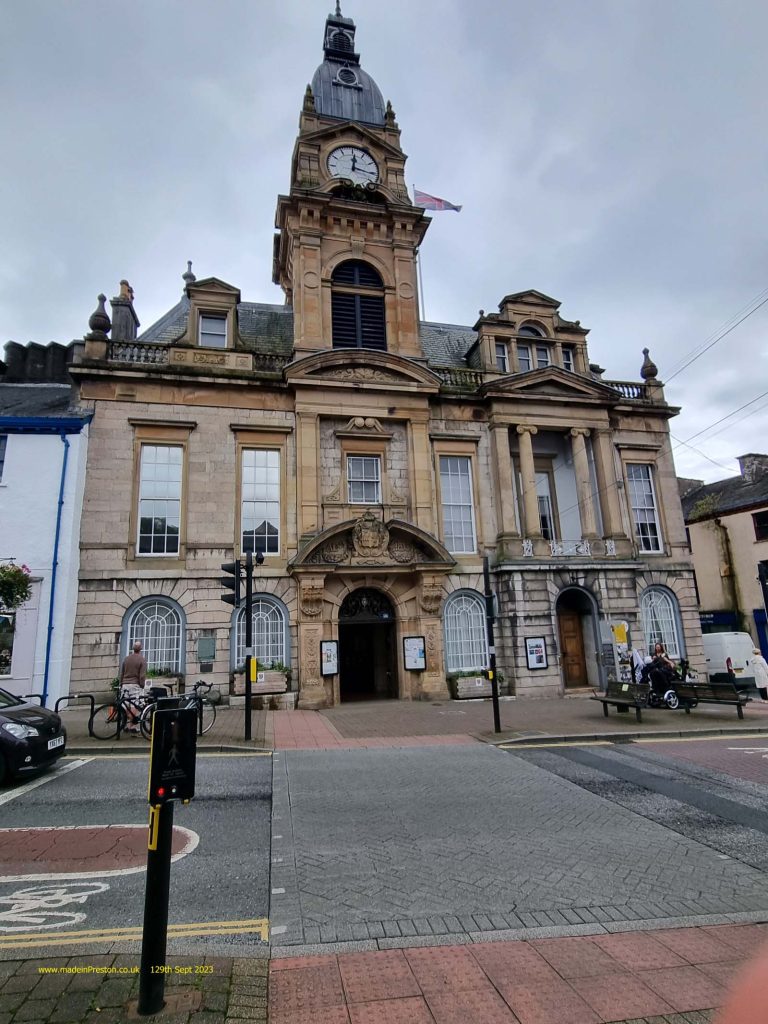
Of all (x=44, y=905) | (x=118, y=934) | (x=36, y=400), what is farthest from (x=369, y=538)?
(x=118, y=934)

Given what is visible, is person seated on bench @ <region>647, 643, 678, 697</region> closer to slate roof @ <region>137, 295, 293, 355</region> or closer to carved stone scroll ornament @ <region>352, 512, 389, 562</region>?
carved stone scroll ornament @ <region>352, 512, 389, 562</region>

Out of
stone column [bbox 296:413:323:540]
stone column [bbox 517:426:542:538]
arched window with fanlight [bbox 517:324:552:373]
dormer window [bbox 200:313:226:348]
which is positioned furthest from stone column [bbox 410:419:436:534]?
dormer window [bbox 200:313:226:348]

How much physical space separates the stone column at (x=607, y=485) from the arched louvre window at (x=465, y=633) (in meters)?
5.96

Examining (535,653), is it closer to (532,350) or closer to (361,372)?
(361,372)

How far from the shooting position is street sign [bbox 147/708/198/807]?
3430mm

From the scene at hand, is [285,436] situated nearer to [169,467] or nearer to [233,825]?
[169,467]

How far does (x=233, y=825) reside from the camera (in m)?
6.54

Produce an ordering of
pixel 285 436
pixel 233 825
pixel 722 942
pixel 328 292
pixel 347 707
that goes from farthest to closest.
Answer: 1. pixel 328 292
2. pixel 285 436
3. pixel 347 707
4. pixel 233 825
5. pixel 722 942

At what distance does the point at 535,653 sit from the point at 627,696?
5096 mm

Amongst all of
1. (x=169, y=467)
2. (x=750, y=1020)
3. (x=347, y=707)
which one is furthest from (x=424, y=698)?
(x=750, y=1020)

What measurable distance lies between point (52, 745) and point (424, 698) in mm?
11842

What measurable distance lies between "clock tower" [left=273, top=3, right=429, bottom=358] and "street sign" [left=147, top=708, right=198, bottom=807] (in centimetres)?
1801

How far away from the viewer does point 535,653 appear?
19297 mm

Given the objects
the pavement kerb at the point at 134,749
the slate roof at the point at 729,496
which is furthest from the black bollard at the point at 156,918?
the slate roof at the point at 729,496
